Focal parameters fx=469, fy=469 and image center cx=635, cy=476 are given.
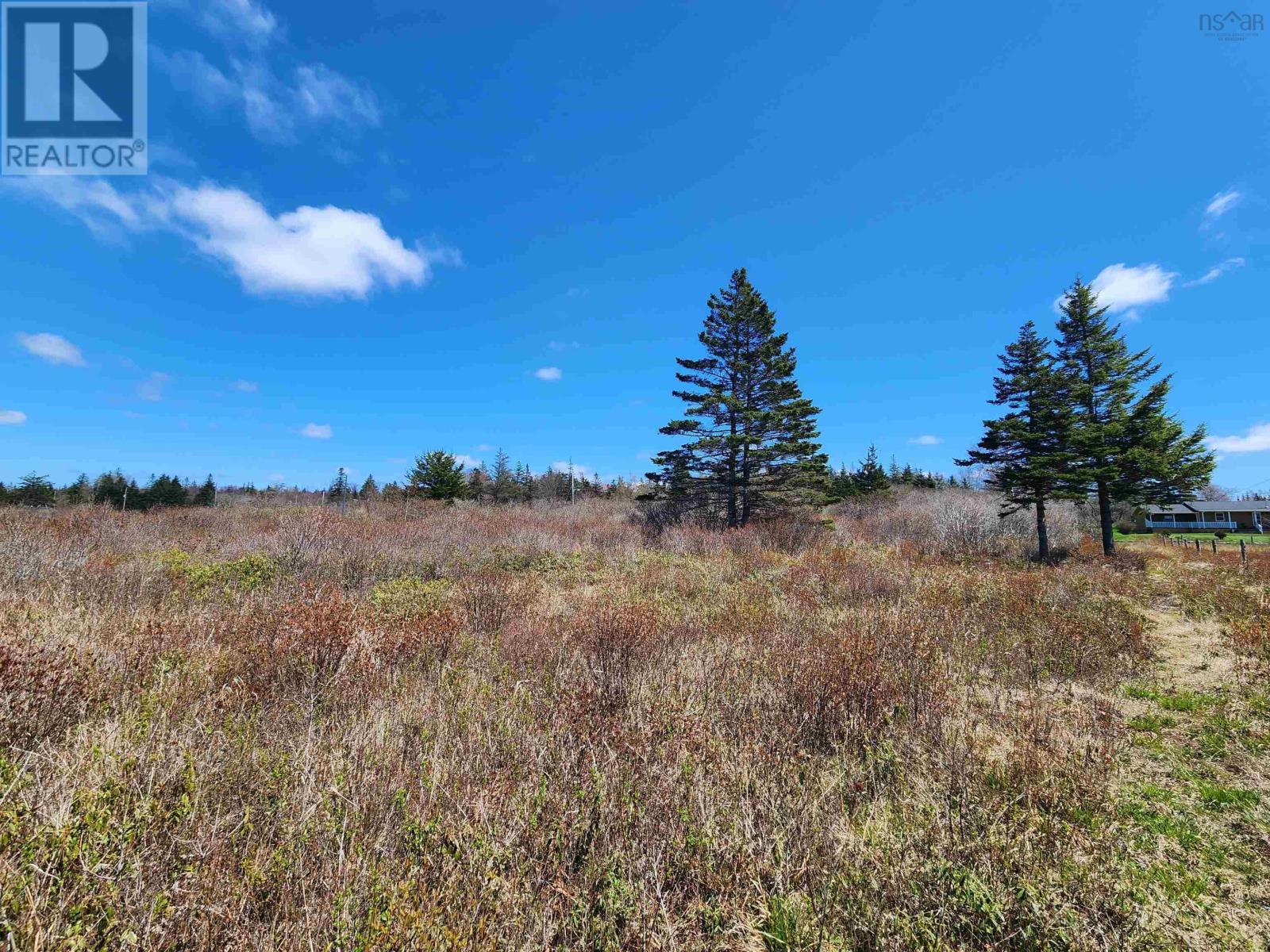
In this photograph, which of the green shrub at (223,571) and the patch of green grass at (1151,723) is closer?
the patch of green grass at (1151,723)

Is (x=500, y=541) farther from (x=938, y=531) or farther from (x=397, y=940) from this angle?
(x=938, y=531)

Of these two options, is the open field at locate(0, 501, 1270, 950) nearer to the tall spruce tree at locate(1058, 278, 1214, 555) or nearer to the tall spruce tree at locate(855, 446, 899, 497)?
the tall spruce tree at locate(1058, 278, 1214, 555)

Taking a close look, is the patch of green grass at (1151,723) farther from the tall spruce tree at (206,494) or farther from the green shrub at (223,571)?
the tall spruce tree at (206,494)

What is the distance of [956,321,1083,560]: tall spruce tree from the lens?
17359 millimetres

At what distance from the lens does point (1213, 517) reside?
52031 mm

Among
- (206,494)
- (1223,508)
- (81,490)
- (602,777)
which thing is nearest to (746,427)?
(602,777)

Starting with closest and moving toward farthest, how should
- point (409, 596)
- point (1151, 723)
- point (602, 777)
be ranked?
point (602, 777) → point (1151, 723) → point (409, 596)

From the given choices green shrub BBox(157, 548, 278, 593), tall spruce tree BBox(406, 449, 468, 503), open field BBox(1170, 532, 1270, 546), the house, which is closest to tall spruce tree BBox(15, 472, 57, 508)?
tall spruce tree BBox(406, 449, 468, 503)

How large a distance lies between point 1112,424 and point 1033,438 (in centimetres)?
254

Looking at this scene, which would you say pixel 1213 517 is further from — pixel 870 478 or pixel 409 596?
pixel 409 596

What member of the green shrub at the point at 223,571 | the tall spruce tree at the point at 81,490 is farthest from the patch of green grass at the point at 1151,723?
the tall spruce tree at the point at 81,490

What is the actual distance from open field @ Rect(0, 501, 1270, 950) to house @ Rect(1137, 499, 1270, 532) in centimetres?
6247

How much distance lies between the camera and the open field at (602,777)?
2061 millimetres

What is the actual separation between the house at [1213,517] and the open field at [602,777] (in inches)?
2459
